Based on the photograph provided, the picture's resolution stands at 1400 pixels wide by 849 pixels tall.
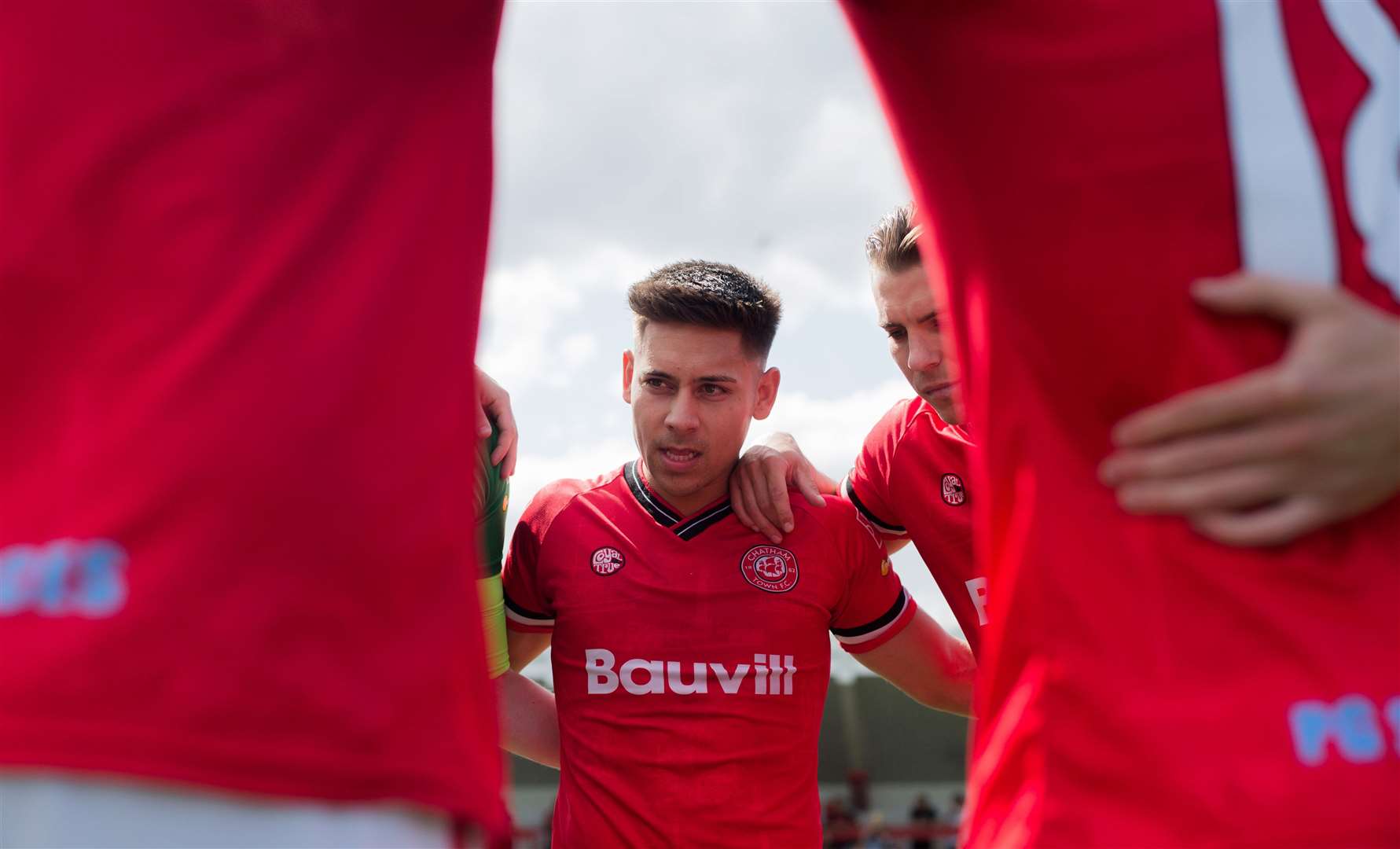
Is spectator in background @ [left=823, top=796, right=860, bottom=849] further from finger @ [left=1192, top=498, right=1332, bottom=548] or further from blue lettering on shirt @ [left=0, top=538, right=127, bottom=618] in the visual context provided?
blue lettering on shirt @ [left=0, top=538, right=127, bottom=618]

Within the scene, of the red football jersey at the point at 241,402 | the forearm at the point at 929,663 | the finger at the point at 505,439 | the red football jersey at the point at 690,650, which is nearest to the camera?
the red football jersey at the point at 241,402

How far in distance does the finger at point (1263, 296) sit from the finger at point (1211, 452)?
0.32 feet

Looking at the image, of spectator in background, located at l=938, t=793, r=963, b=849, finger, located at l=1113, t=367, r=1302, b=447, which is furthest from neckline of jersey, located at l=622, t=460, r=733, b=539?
spectator in background, located at l=938, t=793, r=963, b=849

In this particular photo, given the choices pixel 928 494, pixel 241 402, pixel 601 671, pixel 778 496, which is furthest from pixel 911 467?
pixel 241 402

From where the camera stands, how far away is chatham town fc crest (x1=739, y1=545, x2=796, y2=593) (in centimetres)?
326

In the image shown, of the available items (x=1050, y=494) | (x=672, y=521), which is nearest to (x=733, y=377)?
(x=672, y=521)

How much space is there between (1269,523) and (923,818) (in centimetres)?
1539

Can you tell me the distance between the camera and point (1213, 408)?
94 cm

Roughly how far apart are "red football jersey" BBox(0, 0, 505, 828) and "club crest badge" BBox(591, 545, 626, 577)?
230cm

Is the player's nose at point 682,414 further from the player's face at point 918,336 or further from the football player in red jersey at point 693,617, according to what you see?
the player's face at point 918,336

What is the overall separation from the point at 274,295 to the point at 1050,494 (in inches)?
27.1

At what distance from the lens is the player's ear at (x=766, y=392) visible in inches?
151

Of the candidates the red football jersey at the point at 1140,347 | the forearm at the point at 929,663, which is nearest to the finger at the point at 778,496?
the forearm at the point at 929,663

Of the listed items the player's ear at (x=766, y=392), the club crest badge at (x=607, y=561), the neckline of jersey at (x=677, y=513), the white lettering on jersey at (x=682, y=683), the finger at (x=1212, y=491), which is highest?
the player's ear at (x=766, y=392)
